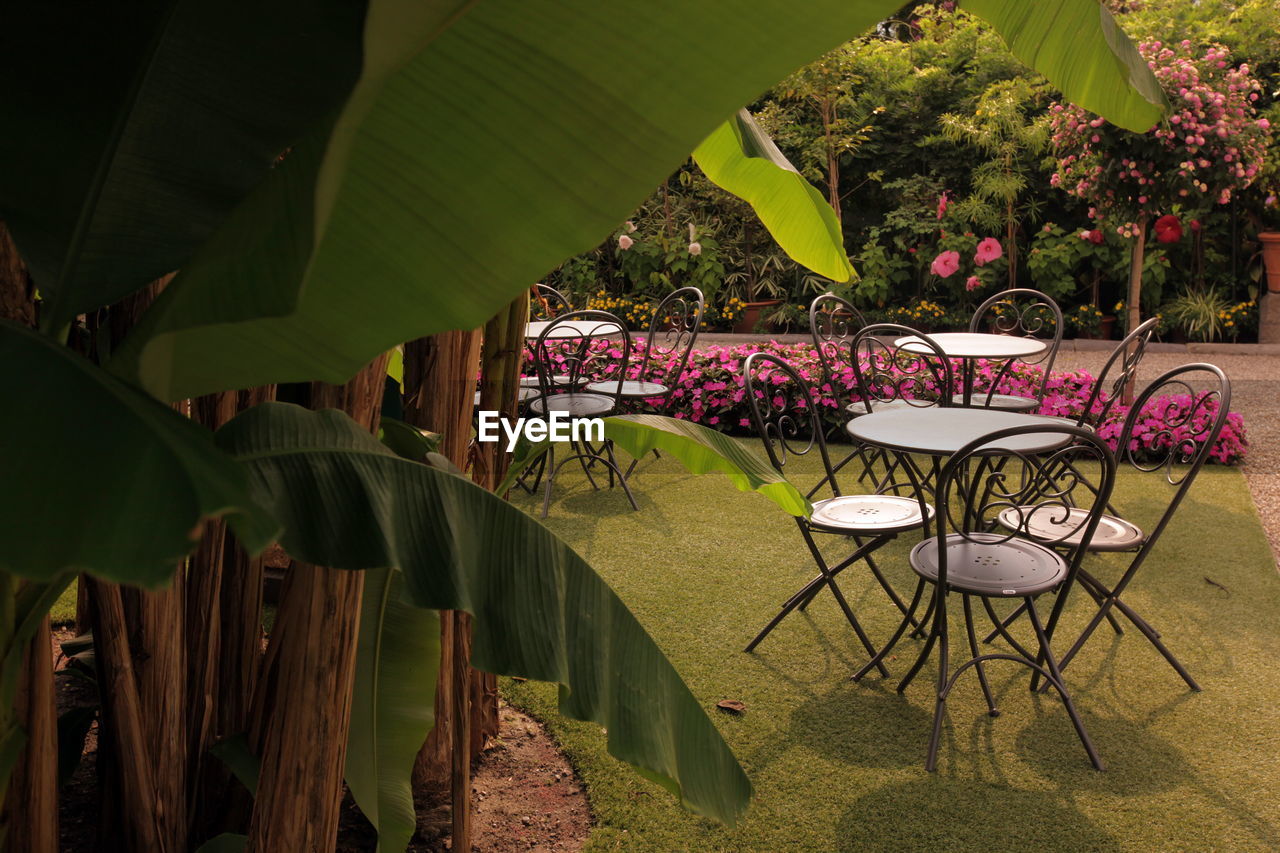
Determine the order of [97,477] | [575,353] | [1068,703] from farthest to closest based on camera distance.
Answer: [575,353] < [1068,703] < [97,477]

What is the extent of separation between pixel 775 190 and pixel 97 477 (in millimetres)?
1615

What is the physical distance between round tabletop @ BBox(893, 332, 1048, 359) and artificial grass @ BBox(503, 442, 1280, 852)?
0.99 meters

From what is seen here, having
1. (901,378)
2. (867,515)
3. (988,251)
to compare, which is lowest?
(867,515)

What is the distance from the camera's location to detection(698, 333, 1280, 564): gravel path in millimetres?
4957

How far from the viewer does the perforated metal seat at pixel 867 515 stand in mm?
2996

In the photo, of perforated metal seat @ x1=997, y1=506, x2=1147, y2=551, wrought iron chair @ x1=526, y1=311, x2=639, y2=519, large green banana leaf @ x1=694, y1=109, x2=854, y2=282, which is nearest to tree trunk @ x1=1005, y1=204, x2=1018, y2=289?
wrought iron chair @ x1=526, y1=311, x2=639, y2=519

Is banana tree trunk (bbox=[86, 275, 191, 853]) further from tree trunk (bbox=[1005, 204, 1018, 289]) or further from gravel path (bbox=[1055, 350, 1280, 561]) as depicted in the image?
tree trunk (bbox=[1005, 204, 1018, 289])

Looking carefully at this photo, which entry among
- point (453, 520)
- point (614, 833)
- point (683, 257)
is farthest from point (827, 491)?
point (683, 257)

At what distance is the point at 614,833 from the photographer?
2273 mm

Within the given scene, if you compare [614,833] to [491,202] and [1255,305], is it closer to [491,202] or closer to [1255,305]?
[491,202]

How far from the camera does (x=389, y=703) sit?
4.95 ft

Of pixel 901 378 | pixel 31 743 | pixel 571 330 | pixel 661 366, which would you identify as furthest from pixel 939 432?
pixel 661 366

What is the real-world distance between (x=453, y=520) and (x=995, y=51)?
11.9 meters

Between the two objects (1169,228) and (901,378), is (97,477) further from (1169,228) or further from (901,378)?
(1169,228)
